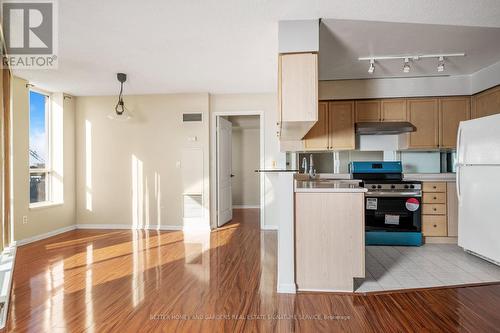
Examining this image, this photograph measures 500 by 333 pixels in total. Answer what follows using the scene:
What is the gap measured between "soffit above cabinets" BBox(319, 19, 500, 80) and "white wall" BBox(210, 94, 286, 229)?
1307 millimetres

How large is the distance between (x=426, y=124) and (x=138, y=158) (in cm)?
485

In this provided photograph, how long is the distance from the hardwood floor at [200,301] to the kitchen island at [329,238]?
15 centimetres

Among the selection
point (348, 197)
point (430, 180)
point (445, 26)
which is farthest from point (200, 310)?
point (430, 180)

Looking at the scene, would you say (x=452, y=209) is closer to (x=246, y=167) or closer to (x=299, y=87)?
(x=299, y=87)

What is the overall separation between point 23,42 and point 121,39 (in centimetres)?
100

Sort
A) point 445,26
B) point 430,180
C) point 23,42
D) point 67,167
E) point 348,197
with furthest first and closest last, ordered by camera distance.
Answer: point 67,167 → point 430,180 → point 23,42 → point 445,26 → point 348,197

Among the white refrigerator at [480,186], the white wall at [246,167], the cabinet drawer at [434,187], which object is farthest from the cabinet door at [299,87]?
the white wall at [246,167]

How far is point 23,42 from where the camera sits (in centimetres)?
300

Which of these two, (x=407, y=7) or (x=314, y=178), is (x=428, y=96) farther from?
(x=407, y=7)

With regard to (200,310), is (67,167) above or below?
above

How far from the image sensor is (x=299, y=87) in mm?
2621

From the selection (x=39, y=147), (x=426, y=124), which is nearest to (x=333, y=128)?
(x=426, y=124)

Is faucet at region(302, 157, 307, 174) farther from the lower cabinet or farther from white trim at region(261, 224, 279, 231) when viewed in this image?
the lower cabinet

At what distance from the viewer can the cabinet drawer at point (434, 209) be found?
13.6ft
